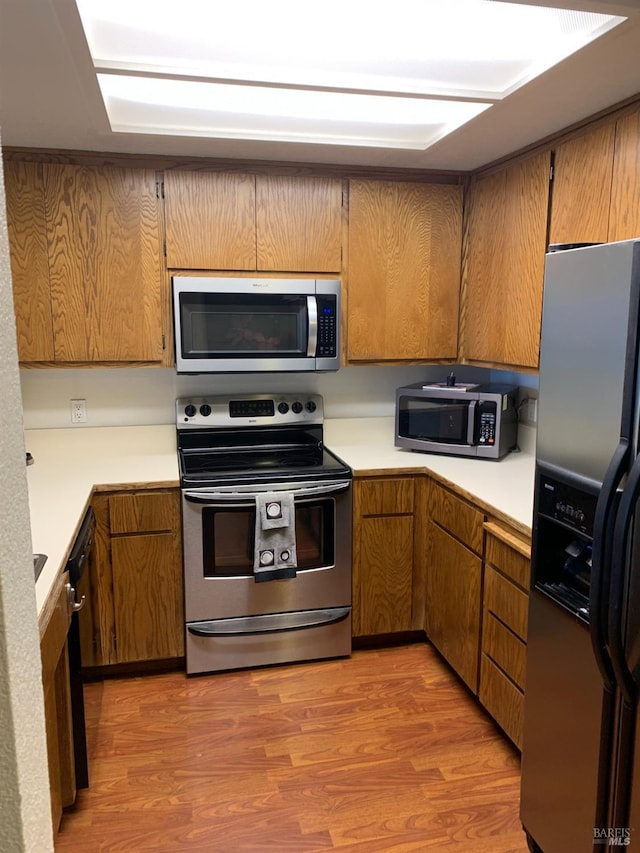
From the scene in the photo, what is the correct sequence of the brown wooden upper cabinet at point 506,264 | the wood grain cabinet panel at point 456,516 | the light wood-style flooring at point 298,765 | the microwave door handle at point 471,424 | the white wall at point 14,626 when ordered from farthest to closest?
the microwave door handle at point 471,424 < the brown wooden upper cabinet at point 506,264 < the wood grain cabinet panel at point 456,516 < the light wood-style flooring at point 298,765 < the white wall at point 14,626

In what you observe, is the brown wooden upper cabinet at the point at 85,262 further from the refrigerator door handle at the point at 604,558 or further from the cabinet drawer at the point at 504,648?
the refrigerator door handle at the point at 604,558

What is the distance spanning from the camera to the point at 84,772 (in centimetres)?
197

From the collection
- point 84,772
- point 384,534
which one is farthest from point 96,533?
point 384,534

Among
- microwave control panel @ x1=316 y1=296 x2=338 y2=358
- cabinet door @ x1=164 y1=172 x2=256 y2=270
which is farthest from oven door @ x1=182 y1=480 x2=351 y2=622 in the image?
cabinet door @ x1=164 y1=172 x2=256 y2=270

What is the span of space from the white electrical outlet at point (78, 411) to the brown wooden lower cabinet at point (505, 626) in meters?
1.91

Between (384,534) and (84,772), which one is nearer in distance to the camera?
(84,772)

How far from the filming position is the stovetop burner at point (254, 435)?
2.72 meters

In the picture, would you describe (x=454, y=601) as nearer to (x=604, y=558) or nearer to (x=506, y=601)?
(x=506, y=601)

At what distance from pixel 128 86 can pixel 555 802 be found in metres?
2.35

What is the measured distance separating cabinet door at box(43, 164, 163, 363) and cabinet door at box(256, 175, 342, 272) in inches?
17.9

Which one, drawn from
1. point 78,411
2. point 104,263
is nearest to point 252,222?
point 104,263

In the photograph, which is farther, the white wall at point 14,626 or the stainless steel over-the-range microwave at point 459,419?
the stainless steel over-the-range microwave at point 459,419

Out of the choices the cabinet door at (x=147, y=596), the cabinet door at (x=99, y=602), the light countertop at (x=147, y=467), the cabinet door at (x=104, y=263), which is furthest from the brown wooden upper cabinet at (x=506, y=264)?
the cabinet door at (x=99, y=602)

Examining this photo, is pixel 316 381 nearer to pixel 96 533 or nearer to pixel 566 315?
pixel 96 533
